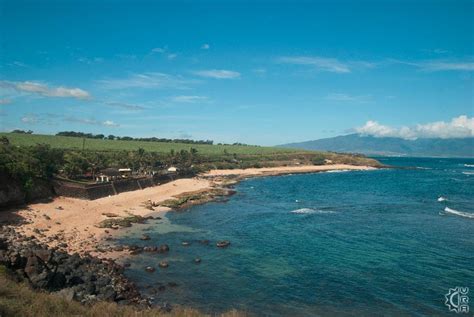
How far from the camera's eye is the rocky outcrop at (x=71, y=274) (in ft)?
73.7

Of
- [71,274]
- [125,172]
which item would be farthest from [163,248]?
[125,172]

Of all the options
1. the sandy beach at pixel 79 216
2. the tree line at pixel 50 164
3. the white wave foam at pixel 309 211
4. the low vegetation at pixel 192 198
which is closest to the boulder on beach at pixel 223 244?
the sandy beach at pixel 79 216

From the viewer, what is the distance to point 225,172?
128 metres

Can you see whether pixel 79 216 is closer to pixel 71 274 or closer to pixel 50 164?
pixel 50 164

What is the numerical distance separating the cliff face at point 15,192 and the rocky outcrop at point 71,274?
1697 cm

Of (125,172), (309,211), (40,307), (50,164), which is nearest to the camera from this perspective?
(40,307)

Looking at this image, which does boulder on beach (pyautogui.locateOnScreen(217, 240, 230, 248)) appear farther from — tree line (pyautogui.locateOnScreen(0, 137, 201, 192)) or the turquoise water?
tree line (pyautogui.locateOnScreen(0, 137, 201, 192))

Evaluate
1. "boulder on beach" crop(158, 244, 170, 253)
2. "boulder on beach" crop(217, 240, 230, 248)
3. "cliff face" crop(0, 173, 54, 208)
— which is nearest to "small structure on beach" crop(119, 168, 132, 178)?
"cliff face" crop(0, 173, 54, 208)

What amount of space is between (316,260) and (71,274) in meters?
19.5

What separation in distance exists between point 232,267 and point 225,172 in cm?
9650

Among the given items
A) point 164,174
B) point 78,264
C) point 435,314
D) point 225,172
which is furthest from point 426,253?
point 225,172

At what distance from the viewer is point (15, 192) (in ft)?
154

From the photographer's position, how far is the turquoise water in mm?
25641

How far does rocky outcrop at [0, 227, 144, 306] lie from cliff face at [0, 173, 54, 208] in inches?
668
